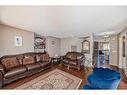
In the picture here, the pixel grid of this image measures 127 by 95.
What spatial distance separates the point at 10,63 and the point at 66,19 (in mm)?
2184

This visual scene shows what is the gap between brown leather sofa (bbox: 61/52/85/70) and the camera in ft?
8.90

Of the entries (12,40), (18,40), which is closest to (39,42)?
(18,40)

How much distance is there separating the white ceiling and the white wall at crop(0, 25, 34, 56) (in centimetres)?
15

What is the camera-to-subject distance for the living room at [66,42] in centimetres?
211

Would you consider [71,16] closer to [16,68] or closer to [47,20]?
[47,20]

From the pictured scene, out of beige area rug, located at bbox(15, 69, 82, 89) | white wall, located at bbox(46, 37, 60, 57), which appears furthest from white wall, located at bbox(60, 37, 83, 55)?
beige area rug, located at bbox(15, 69, 82, 89)

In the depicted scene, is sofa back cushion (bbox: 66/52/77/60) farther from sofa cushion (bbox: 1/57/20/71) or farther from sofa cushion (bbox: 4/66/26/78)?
sofa cushion (bbox: 1/57/20/71)

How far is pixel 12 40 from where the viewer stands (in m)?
2.76

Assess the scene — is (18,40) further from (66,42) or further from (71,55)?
(71,55)

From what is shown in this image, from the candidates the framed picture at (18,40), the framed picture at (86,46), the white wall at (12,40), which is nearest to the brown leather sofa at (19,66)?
the white wall at (12,40)

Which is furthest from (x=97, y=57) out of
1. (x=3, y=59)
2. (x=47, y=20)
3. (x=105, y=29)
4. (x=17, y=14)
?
(x=3, y=59)

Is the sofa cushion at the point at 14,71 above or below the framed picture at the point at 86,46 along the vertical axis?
below

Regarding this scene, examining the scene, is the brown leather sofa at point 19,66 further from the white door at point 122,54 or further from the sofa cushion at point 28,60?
the white door at point 122,54

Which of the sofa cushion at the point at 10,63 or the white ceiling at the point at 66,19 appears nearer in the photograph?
the white ceiling at the point at 66,19
